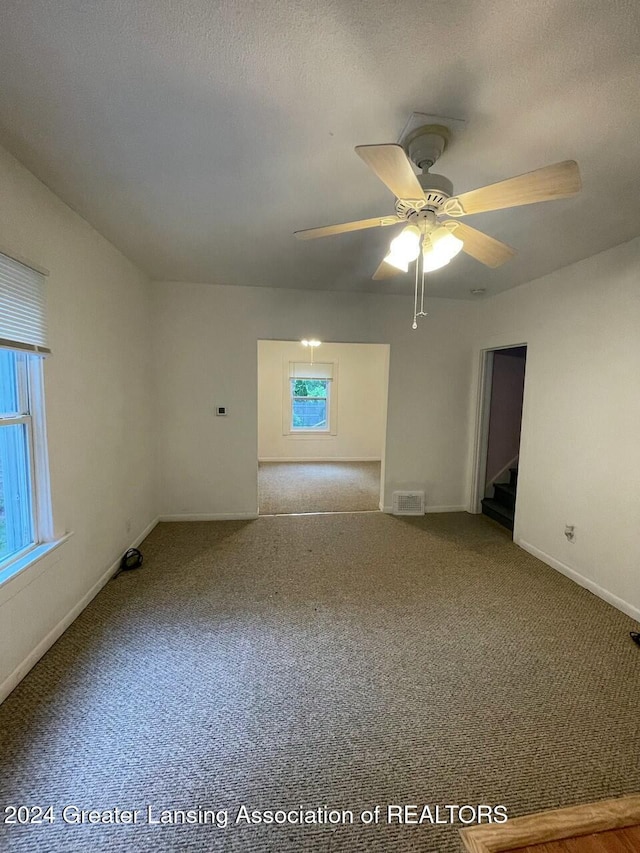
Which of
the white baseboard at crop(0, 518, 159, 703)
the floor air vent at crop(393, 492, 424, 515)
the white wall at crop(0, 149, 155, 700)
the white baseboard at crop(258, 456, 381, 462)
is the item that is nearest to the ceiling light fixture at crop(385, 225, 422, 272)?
the white wall at crop(0, 149, 155, 700)

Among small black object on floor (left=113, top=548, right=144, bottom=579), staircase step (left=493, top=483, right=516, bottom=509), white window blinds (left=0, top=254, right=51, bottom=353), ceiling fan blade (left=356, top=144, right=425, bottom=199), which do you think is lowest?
small black object on floor (left=113, top=548, right=144, bottom=579)

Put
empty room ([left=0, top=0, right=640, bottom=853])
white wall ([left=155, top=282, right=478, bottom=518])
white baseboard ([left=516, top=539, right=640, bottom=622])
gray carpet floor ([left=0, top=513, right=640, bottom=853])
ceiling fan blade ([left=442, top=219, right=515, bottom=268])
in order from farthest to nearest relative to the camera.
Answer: white wall ([left=155, top=282, right=478, bottom=518]) → white baseboard ([left=516, top=539, right=640, bottom=622]) → ceiling fan blade ([left=442, top=219, right=515, bottom=268]) → gray carpet floor ([left=0, top=513, right=640, bottom=853]) → empty room ([left=0, top=0, right=640, bottom=853])

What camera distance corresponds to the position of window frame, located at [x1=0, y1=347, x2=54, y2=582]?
187 cm

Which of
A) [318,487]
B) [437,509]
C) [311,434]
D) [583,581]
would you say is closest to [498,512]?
[437,509]

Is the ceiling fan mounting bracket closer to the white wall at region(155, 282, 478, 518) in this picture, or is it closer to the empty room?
the empty room


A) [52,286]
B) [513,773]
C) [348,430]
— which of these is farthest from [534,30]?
[348,430]

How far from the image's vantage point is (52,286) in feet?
6.56

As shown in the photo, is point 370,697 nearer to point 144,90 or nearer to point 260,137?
point 260,137

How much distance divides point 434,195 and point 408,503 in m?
3.40

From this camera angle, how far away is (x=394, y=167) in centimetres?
119

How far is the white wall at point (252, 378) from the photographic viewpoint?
3.71m

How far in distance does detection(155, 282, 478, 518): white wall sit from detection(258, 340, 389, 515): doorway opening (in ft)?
7.84

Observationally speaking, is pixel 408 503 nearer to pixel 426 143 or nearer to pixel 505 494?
pixel 505 494

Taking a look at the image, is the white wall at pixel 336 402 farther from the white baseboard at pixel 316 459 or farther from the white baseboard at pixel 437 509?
the white baseboard at pixel 437 509
